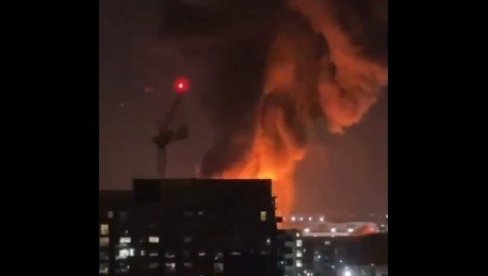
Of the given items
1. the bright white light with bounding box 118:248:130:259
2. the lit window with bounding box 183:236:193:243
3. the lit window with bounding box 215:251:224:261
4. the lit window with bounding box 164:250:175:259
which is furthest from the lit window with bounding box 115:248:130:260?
the lit window with bounding box 215:251:224:261

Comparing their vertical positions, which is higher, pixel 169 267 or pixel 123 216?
pixel 123 216

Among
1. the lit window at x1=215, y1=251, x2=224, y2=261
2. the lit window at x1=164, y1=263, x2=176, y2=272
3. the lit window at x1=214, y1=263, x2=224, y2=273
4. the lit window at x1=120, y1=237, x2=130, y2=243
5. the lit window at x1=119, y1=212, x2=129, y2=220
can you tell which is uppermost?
the lit window at x1=119, y1=212, x2=129, y2=220

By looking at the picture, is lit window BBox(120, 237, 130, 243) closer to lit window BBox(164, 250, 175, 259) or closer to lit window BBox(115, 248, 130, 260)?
lit window BBox(115, 248, 130, 260)

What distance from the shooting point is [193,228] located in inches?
207

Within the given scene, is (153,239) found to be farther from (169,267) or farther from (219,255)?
(219,255)

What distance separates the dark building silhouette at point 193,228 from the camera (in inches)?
183

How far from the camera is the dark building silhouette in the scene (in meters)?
4.65

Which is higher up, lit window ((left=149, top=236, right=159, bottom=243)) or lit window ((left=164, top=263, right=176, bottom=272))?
lit window ((left=149, top=236, right=159, bottom=243))

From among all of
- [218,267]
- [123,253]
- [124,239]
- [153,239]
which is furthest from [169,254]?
[123,253]
